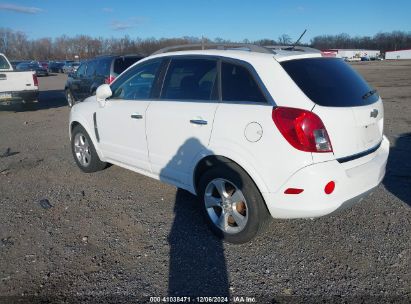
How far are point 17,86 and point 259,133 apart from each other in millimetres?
11261

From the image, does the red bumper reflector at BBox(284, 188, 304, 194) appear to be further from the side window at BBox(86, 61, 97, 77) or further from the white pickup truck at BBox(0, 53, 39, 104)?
the white pickup truck at BBox(0, 53, 39, 104)

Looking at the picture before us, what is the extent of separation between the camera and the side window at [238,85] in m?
3.12

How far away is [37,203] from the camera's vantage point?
4523mm

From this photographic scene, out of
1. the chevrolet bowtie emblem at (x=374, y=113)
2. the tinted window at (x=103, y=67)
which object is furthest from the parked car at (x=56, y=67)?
the chevrolet bowtie emblem at (x=374, y=113)

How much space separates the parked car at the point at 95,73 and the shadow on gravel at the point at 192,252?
7095 millimetres

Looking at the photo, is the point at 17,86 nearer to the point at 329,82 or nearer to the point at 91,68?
the point at 91,68

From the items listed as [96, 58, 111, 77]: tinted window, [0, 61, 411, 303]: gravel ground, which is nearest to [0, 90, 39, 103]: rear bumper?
[96, 58, 111, 77]: tinted window

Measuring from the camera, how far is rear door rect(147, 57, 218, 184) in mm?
3428

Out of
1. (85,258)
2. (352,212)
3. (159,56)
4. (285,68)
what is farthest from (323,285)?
(159,56)

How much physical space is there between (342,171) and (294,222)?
3.66 feet

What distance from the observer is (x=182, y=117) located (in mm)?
3580

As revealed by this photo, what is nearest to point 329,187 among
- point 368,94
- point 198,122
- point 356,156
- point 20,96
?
point 356,156

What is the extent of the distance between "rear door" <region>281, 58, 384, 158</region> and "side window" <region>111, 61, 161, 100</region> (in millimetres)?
1739

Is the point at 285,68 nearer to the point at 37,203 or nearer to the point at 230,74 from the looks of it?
the point at 230,74
